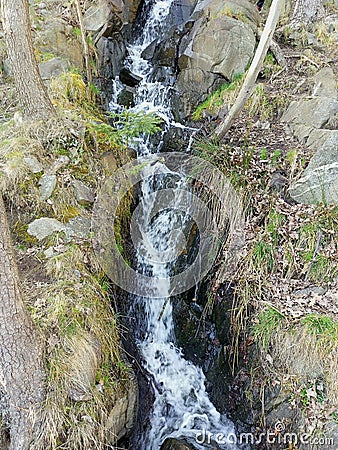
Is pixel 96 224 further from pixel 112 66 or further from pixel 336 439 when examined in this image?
pixel 112 66

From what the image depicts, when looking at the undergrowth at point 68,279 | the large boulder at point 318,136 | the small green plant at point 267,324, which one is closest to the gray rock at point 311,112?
the large boulder at point 318,136

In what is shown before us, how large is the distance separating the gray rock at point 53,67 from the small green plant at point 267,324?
499 centimetres

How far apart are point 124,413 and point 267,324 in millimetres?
1633

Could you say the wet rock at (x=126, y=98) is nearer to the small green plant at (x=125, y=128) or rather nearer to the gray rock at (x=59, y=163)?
the small green plant at (x=125, y=128)

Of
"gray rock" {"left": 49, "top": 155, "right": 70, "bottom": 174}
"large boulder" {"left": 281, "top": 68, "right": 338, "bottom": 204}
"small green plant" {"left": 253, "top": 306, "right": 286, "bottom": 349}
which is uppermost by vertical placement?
"large boulder" {"left": 281, "top": 68, "right": 338, "bottom": 204}

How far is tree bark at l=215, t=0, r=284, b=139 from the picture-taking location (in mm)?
4418

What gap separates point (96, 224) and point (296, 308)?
2.35 meters

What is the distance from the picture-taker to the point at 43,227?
13.0ft

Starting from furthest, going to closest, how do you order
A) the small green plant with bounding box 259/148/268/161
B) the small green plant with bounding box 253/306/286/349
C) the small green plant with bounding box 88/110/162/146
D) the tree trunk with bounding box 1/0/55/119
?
1. the small green plant with bounding box 259/148/268/161
2. the small green plant with bounding box 88/110/162/146
3. the tree trunk with bounding box 1/0/55/119
4. the small green plant with bounding box 253/306/286/349

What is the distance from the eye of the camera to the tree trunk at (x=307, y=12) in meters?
7.45

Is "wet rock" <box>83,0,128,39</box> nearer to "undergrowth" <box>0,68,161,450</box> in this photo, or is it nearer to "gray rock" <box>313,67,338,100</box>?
"undergrowth" <box>0,68,161,450</box>

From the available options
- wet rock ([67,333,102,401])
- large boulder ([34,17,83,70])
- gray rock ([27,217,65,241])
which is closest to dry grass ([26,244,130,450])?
wet rock ([67,333,102,401])

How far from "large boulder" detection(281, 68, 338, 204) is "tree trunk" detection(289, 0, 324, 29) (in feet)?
7.94

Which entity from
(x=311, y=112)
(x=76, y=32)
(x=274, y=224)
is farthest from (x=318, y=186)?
(x=76, y=32)
